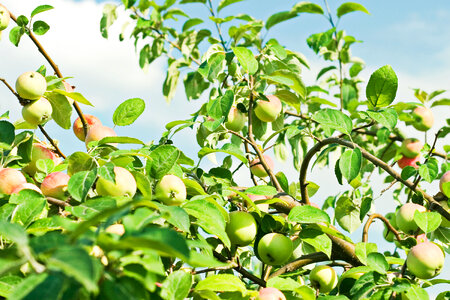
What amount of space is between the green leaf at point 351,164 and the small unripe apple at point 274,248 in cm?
27

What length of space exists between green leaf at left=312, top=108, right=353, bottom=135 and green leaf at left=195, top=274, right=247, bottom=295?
63cm

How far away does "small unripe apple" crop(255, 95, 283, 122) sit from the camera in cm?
209

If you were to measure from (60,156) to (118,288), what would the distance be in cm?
117

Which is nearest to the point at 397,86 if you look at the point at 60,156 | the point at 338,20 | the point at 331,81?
the point at 60,156

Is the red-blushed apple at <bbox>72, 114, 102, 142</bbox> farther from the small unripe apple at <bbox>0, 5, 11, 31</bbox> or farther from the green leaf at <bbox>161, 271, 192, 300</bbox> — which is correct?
the green leaf at <bbox>161, 271, 192, 300</bbox>

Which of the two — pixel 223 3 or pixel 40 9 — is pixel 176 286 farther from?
Answer: pixel 223 3

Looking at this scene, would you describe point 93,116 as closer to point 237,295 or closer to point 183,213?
point 237,295

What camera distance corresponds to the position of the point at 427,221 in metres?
1.52

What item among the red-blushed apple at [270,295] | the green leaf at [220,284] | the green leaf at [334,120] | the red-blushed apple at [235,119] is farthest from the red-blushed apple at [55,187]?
the red-blushed apple at [235,119]

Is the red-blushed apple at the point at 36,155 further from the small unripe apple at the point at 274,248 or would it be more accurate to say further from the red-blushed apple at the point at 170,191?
the small unripe apple at the point at 274,248

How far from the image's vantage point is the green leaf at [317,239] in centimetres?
154

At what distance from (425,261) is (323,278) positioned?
0.40 m

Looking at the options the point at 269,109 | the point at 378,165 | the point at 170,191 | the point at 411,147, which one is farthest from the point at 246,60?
the point at 411,147

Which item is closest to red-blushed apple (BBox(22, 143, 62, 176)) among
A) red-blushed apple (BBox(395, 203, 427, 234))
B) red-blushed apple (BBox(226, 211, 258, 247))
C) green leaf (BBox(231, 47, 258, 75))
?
red-blushed apple (BBox(226, 211, 258, 247))
